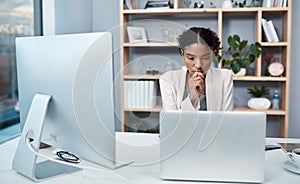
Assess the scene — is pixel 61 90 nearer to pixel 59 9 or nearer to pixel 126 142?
pixel 126 142

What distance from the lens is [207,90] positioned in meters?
1.49

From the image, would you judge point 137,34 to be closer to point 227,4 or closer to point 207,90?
point 227,4

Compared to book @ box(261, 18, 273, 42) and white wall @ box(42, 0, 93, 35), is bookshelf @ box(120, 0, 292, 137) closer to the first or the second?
book @ box(261, 18, 273, 42)

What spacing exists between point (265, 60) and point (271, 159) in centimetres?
195

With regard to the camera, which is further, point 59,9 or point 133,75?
point 59,9

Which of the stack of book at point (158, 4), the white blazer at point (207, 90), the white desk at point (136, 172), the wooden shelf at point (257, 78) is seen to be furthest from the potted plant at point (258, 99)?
the white desk at point (136, 172)

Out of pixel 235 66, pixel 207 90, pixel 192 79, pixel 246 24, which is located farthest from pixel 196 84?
pixel 246 24

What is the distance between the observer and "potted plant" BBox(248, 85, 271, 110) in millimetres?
3035

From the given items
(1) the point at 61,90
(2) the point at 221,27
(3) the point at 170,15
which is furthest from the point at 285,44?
(1) the point at 61,90

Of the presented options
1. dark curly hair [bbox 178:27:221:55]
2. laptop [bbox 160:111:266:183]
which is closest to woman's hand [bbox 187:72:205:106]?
dark curly hair [bbox 178:27:221:55]

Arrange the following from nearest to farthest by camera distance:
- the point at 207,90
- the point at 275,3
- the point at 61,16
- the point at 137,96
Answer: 1. the point at 207,90
2. the point at 137,96
3. the point at 61,16
4. the point at 275,3

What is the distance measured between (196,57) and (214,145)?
41 cm

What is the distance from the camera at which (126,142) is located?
64.5 inches

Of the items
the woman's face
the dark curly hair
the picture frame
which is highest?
the picture frame
